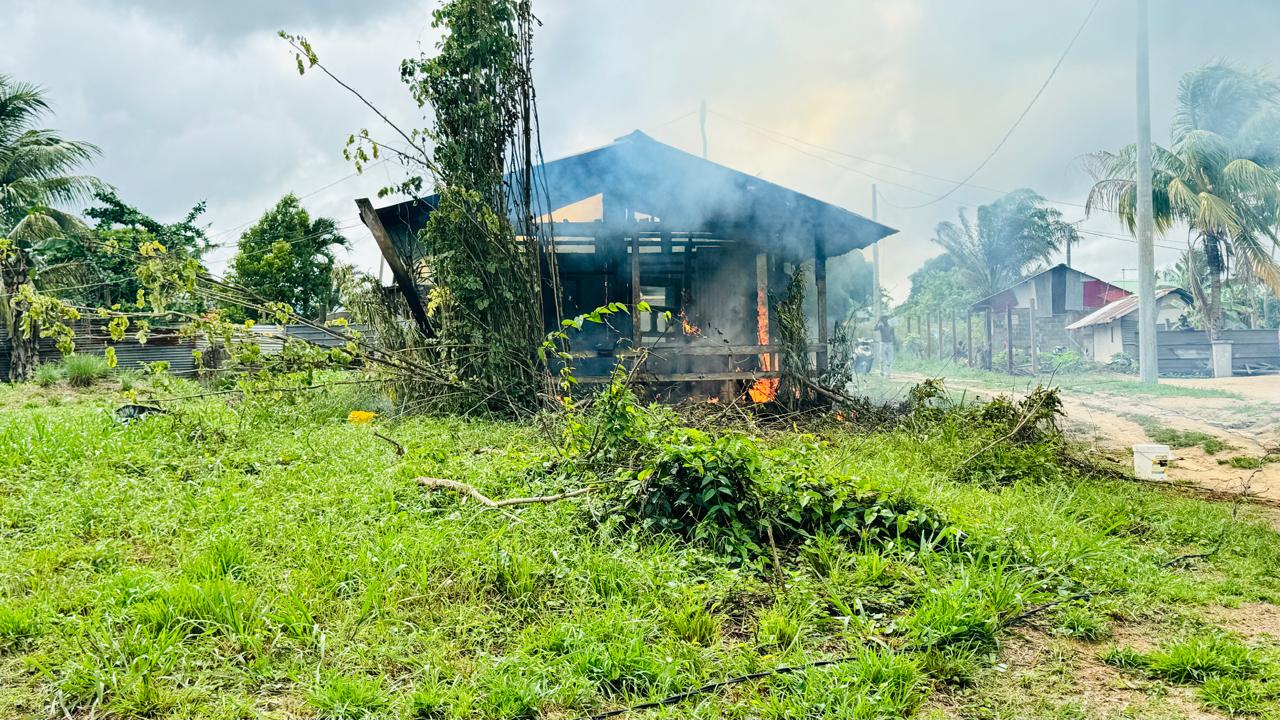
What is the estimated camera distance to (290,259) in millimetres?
25531

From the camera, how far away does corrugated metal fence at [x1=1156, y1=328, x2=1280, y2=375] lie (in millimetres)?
20734

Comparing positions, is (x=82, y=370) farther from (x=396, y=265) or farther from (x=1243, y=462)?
(x=1243, y=462)

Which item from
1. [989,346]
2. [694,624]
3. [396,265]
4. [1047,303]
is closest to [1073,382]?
[989,346]

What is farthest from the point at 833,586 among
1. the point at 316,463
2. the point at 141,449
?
the point at 141,449

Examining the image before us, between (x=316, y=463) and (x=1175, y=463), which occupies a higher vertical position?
(x=316, y=463)

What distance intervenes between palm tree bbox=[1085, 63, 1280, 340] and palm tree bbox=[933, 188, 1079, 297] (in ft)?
47.6

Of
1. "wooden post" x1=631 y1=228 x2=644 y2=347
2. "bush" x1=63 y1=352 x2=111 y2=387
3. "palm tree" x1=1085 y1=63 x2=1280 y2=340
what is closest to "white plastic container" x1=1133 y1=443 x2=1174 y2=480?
"wooden post" x1=631 y1=228 x2=644 y2=347

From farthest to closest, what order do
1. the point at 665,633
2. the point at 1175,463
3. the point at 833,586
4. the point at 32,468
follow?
the point at 1175,463 < the point at 32,468 < the point at 833,586 < the point at 665,633

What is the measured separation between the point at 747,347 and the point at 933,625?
22.4 ft

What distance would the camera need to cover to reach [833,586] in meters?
3.24

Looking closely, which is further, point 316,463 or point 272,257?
point 272,257

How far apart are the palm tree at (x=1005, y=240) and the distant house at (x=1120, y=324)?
580 centimetres

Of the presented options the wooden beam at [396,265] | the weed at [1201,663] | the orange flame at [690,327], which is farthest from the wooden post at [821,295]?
the weed at [1201,663]

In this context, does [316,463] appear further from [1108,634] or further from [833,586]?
[1108,634]
